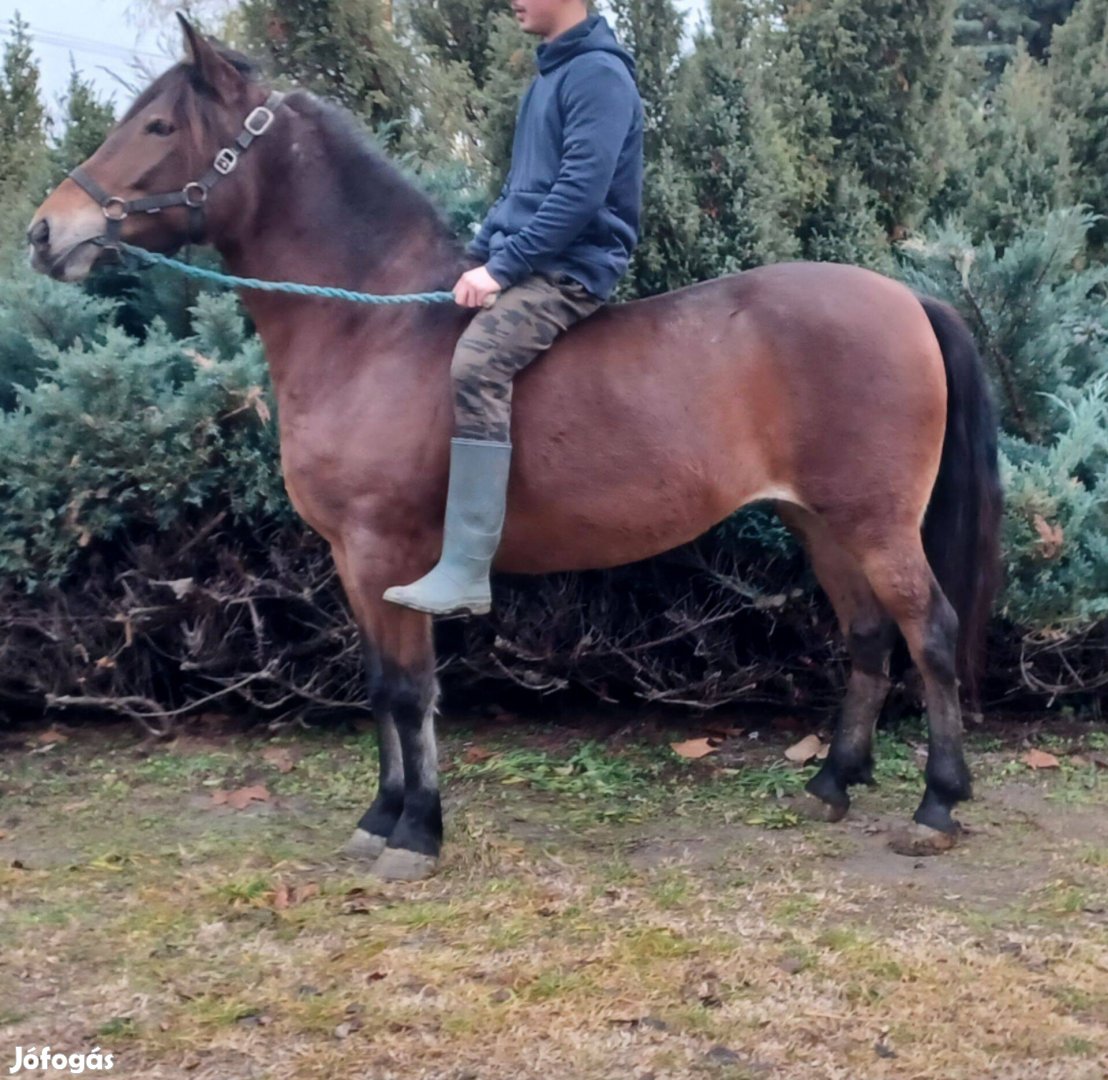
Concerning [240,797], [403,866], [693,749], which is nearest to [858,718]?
[693,749]

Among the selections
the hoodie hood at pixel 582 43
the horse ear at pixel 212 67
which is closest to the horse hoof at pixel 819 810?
the hoodie hood at pixel 582 43

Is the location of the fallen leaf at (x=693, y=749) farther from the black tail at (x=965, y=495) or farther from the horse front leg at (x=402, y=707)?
the horse front leg at (x=402, y=707)

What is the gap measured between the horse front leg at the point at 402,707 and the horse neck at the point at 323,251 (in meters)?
0.70

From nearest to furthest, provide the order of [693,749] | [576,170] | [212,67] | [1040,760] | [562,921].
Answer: [562,921] < [576,170] < [212,67] < [1040,760] < [693,749]

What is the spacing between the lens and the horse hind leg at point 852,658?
13.9 ft

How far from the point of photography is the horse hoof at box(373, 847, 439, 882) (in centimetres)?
368

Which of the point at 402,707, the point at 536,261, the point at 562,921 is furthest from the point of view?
the point at 402,707

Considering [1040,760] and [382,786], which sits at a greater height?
[382,786]

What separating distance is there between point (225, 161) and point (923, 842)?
3133 millimetres

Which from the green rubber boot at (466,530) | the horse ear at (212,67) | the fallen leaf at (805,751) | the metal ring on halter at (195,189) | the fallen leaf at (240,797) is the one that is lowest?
the fallen leaf at (240,797)

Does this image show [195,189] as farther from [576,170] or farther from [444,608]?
[444,608]

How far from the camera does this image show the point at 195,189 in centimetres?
369

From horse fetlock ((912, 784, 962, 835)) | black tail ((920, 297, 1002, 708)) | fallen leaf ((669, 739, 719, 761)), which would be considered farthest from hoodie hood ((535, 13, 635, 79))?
fallen leaf ((669, 739, 719, 761))

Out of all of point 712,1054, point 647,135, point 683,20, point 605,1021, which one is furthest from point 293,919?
point 683,20
